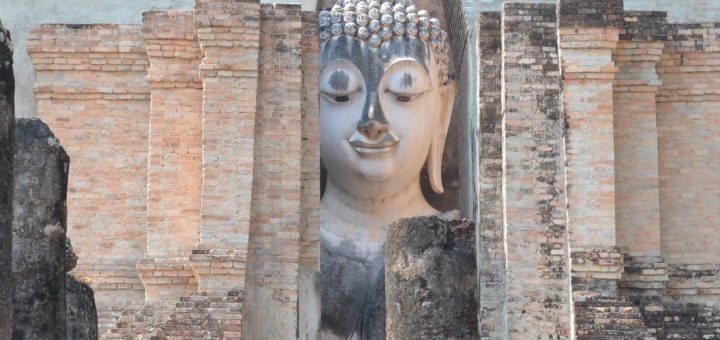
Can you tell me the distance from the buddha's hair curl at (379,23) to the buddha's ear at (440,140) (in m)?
0.29

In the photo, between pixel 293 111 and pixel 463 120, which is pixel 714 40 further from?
pixel 293 111

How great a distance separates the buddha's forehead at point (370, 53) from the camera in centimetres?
2359

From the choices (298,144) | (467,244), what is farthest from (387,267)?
(298,144)

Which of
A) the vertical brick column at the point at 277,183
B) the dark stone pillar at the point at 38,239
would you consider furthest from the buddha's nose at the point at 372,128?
the dark stone pillar at the point at 38,239

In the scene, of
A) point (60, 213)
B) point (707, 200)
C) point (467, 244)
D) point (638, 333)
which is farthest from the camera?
point (707, 200)

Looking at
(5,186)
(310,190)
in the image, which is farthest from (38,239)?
(310,190)

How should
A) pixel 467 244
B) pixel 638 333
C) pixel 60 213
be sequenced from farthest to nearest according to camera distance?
pixel 638 333 → pixel 467 244 → pixel 60 213

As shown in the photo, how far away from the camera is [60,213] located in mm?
16859

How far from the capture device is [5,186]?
49.4 ft

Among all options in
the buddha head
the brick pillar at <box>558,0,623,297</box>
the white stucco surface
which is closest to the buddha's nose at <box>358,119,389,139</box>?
the buddha head

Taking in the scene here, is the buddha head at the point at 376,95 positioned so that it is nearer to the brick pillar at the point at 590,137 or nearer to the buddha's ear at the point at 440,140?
the buddha's ear at the point at 440,140

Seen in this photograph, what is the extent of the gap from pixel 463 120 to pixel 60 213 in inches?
315

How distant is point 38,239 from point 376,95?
7254mm

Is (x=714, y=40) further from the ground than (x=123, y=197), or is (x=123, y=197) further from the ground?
(x=714, y=40)
